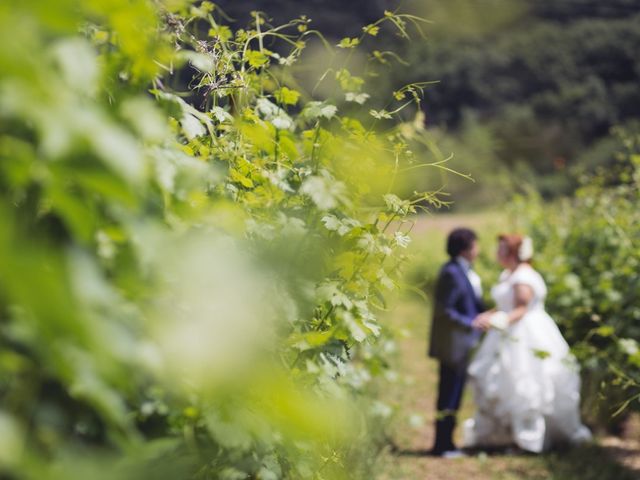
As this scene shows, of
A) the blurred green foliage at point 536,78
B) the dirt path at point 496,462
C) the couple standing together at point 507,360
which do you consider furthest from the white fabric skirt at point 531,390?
the blurred green foliage at point 536,78

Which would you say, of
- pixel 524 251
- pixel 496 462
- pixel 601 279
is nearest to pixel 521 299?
pixel 524 251

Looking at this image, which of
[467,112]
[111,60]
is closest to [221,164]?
[111,60]

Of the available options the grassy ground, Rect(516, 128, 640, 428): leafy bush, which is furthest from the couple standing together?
Rect(516, 128, 640, 428): leafy bush

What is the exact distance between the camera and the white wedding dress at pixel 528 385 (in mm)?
5828

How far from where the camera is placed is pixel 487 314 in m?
5.88

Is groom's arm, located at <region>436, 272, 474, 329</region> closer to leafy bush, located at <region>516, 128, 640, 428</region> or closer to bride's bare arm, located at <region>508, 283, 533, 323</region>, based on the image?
bride's bare arm, located at <region>508, 283, 533, 323</region>

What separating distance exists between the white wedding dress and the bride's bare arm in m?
0.05

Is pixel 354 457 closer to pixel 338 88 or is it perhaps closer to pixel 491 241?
pixel 338 88

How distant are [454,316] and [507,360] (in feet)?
2.13

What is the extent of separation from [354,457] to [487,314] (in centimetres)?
201

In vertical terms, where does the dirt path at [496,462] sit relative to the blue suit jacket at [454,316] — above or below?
below

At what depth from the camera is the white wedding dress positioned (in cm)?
583

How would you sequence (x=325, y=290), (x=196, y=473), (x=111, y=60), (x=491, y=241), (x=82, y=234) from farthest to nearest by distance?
1. (x=491, y=241)
2. (x=325, y=290)
3. (x=196, y=473)
4. (x=111, y=60)
5. (x=82, y=234)

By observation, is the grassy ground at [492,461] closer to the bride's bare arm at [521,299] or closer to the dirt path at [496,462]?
the dirt path at [496,462]
